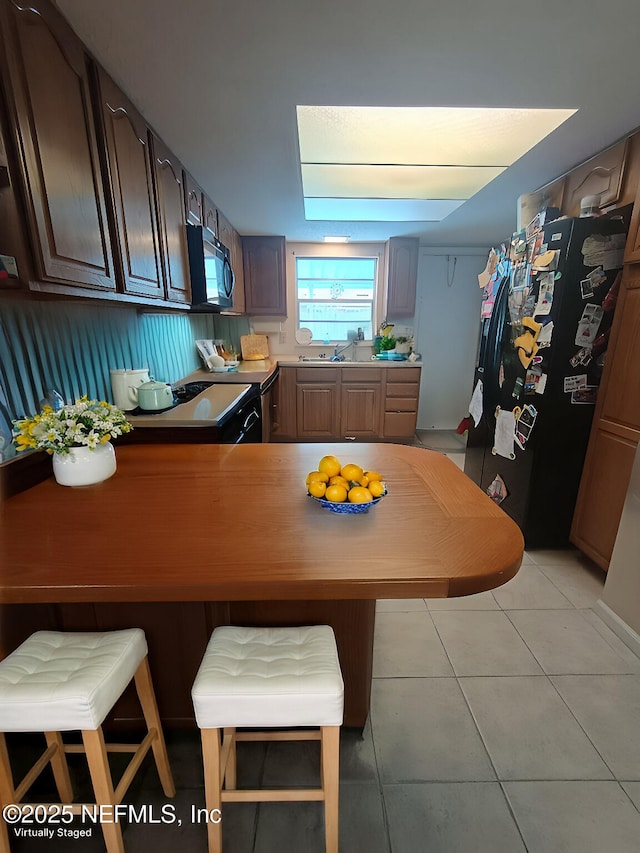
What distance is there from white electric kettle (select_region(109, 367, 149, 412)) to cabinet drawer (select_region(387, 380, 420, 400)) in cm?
281

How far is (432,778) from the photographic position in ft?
3.94

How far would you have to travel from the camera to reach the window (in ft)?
15.0

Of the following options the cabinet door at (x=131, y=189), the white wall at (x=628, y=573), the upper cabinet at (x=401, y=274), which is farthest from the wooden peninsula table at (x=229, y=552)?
the upper cabinet at (x=401, y=274)

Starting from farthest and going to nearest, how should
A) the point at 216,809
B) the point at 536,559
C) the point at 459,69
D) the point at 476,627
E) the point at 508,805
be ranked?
the point at 536,559
the point at 476,627
the point at 459,69
the point at 508,805
the point at 216,809

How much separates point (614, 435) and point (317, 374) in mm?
2815

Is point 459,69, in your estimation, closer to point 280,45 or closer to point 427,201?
point 280,45

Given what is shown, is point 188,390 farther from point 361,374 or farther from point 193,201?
point 361,374

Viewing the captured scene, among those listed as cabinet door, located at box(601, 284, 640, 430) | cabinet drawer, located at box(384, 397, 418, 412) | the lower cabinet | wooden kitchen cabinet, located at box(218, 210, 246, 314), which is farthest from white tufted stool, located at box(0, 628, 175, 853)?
cabinet drawer, located at box(384, 397, 418, 412)

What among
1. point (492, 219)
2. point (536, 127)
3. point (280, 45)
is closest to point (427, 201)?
point (492, 219)

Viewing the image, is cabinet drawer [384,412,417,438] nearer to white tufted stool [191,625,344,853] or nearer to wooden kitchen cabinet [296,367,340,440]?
wooden kitchen cabinet [296,367,340,440]

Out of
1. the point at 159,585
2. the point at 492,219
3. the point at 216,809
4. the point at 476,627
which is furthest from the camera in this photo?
the point at 492,219

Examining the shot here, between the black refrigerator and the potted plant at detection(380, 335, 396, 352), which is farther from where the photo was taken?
the potted plant at detection(380, 335, 396, 352)

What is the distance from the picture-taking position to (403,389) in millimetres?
4238

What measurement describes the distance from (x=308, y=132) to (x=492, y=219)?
2096 millimetres
